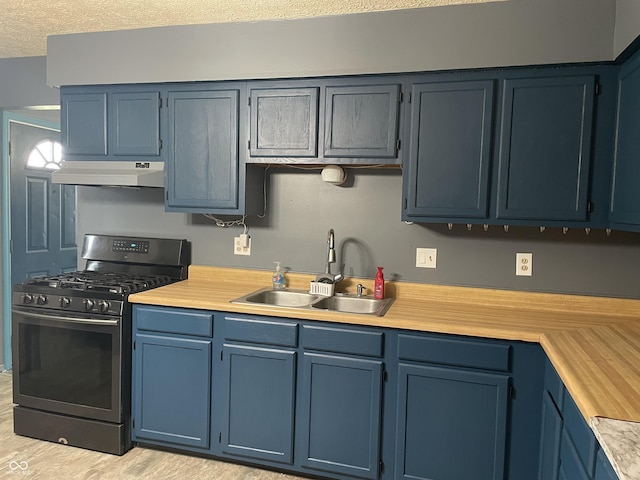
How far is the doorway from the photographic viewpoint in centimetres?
374

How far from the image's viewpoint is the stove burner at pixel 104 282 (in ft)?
8.77

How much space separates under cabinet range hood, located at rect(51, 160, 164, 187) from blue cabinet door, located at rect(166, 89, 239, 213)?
3.4 inches

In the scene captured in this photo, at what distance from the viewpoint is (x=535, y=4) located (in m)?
2.29

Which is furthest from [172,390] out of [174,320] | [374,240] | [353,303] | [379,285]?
[374,240]

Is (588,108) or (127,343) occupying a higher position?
(588,108)

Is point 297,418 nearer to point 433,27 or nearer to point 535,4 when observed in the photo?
point 433,27

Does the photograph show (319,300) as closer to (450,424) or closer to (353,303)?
(353,303)

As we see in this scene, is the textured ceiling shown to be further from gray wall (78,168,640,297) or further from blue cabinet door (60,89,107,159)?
gray wall (78,168,640,297)

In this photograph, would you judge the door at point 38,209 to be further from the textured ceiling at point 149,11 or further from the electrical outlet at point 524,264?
the electrical outlet at point 524,264

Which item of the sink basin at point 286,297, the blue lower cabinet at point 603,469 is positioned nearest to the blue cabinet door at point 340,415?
the sink basin at point 286,297

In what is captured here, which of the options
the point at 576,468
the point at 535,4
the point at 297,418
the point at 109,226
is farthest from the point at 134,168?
the point at 576,468

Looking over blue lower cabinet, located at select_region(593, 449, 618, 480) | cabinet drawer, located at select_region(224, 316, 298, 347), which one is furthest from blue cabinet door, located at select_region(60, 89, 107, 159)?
blue lower cabinet, located at select_region(593, 449, 618, 480)

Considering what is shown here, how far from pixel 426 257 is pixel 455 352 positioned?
73 centimetres

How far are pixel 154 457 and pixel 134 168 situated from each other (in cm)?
163
